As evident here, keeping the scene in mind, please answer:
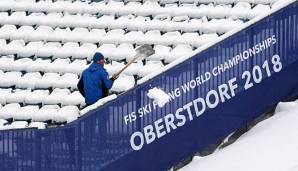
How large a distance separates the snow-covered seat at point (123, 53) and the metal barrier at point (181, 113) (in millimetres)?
2832

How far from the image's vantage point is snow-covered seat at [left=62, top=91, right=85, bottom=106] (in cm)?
1695

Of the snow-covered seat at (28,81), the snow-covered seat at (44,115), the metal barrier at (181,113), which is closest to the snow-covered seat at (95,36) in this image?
the snow-covered seat at (28,81)

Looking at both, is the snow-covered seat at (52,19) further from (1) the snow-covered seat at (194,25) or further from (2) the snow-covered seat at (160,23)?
(1) the snow-covered seat at (194,25)

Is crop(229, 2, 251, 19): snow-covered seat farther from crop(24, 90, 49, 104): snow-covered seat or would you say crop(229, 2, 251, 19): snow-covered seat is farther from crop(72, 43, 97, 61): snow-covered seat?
crop(24, 90, 49, 104): snow-covered seat

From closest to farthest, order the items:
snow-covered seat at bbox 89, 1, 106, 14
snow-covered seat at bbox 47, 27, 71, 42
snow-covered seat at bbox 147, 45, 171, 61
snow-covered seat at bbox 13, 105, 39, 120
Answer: snow-covered seat at bbox 13, 105, 39, 120, snow-covered seat at bbox 147, 45, 171, 61, snow-covered seat at bbox 47, 27, 71, 42, snow-covered seat at bbox 89, 1, 106, 14

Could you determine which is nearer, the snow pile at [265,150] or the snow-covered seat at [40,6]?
the snow pile at [265,150]

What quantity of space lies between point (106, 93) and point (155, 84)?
3.72 ft

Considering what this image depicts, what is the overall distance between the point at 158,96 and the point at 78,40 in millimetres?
4283

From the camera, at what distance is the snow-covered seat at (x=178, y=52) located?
17.0 m

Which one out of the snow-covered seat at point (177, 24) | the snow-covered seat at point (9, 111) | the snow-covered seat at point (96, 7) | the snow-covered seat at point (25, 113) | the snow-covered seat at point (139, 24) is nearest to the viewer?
the snow-covered seat at point (25, 113)

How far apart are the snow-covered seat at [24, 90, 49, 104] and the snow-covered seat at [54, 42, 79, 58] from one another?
38.7 inches

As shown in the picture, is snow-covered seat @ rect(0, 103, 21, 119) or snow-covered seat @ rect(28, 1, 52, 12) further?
snow-covered seat @ rect(28, 1, 52, 12)

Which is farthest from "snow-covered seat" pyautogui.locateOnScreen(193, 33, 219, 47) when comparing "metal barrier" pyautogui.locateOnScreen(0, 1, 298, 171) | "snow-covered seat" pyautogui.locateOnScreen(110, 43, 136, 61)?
"metal barrier" pyautogui.locateOnScreen(0, 1, 298, 171)

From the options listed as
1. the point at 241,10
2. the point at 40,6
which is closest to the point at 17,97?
the point at 40,6
